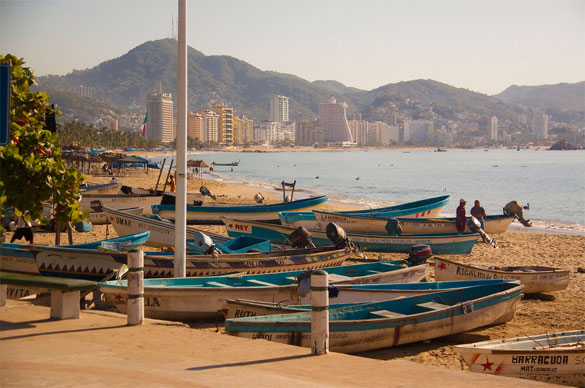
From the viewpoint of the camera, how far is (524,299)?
1394 cm

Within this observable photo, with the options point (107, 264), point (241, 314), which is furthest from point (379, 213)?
point (241, 314)

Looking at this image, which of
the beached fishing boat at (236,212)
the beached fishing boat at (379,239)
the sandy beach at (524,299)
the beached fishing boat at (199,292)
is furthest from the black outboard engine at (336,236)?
the beached fishing boat at (236,212)

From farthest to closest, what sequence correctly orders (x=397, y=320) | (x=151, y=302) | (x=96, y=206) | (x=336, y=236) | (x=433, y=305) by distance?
(x=96, y=206) → (x=336, y=236) → (x=433, y=305) → (x=151, y=302) → (x=397, y=320)

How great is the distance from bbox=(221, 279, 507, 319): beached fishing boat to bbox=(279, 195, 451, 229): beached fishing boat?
10.2m

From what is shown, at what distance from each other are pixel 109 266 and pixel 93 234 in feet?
31.8

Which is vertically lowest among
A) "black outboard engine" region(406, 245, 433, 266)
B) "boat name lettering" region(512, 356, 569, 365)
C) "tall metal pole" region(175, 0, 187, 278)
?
"boat name lettering" region(512, 356, 569, 365)

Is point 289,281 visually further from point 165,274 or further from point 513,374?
point 513,374

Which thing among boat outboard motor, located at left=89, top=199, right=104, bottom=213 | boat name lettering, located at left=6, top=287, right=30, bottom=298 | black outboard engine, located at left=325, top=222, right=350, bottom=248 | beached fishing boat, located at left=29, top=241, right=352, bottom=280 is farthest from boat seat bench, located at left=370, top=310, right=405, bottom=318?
boat outboard motor, located at left=89, top=199, right=104, bottom=213

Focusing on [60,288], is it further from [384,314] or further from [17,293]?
[384,314]

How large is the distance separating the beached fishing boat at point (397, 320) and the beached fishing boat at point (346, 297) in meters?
0.27

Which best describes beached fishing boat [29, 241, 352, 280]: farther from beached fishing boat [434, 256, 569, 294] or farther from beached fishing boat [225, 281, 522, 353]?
beached fishing boat [434, 256, 569, 294]

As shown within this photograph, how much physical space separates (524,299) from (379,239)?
5.47 metres

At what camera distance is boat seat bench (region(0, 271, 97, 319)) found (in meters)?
7.75

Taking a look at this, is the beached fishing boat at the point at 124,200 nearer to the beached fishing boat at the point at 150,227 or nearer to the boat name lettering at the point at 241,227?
A: the beached fishing boat at the point at 150,227
